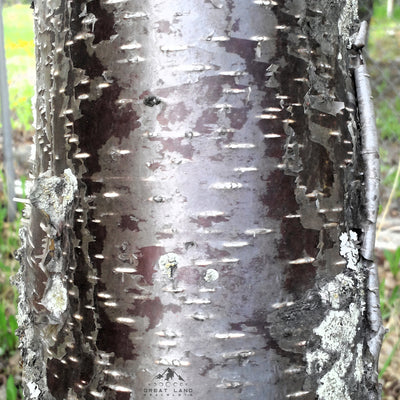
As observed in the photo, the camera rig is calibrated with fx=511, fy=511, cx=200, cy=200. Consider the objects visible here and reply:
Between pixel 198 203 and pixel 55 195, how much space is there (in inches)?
10.5

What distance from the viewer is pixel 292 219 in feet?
2.63

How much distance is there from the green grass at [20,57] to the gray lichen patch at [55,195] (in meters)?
2.33

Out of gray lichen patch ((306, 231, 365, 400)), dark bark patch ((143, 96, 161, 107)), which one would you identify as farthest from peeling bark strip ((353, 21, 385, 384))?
dark bark patch ((143, 96, 161, 107))

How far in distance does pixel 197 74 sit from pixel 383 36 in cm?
811

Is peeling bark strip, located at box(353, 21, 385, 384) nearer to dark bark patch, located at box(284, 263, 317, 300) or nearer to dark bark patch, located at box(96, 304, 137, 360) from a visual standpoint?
dark bark patch, located at box(284, 263, 317, 300)

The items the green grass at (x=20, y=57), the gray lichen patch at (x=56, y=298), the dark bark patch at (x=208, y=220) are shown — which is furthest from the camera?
the green grass at (x=20, y=57)

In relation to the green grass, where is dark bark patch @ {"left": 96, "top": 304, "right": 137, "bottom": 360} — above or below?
below

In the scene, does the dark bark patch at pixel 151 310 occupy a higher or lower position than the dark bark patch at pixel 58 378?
higher

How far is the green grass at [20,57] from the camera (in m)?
3.14

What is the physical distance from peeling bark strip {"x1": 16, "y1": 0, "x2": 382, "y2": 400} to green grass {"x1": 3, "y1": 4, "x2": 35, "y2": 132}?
95.1 inches

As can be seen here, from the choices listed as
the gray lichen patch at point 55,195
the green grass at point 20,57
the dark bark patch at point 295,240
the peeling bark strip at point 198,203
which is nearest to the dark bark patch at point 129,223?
the peeling bark strip at point 198,203

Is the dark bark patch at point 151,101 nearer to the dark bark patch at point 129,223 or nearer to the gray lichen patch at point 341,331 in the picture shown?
the dark bark patch at point 129,223

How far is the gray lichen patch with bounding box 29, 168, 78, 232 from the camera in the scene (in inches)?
33.6

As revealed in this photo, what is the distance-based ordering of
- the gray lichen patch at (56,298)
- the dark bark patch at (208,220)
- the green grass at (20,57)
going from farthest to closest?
the green grass at (20,57), the gray lichen patch at (56,298), the dark bark patch at (208,220)
